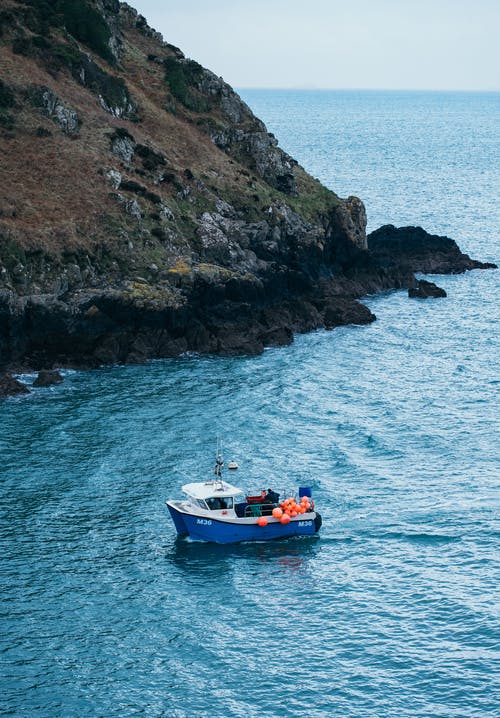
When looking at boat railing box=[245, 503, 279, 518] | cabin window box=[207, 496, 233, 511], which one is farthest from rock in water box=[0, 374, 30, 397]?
boat railing box=[245, 503, 279, 518]

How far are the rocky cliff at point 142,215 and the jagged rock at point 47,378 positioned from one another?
3.97 metres

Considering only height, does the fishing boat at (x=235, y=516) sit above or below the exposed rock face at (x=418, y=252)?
below

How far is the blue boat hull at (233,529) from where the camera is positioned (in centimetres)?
6281

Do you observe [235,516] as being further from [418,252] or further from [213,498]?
[418,252]

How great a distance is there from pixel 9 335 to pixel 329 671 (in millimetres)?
49362

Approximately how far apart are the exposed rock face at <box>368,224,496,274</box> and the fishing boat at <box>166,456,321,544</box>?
7198 centimetres

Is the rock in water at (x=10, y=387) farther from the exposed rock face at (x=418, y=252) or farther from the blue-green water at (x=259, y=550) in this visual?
the exposed rock face at (x=418, y=252)

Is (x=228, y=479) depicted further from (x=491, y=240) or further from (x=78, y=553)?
(x=491, y=240)

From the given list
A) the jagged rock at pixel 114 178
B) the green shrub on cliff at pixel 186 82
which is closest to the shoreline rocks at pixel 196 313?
the jagged rock at pixel 114 178

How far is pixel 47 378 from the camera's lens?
284 ft

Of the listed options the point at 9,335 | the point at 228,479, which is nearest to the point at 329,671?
the point at 228,479

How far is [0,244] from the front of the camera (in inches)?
3772

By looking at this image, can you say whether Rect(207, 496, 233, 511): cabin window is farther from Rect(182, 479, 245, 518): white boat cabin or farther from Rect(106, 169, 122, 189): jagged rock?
Rect(106, 169, 122, 189): jagged rock

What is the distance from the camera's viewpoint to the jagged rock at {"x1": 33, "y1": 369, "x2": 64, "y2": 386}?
3406 inches
